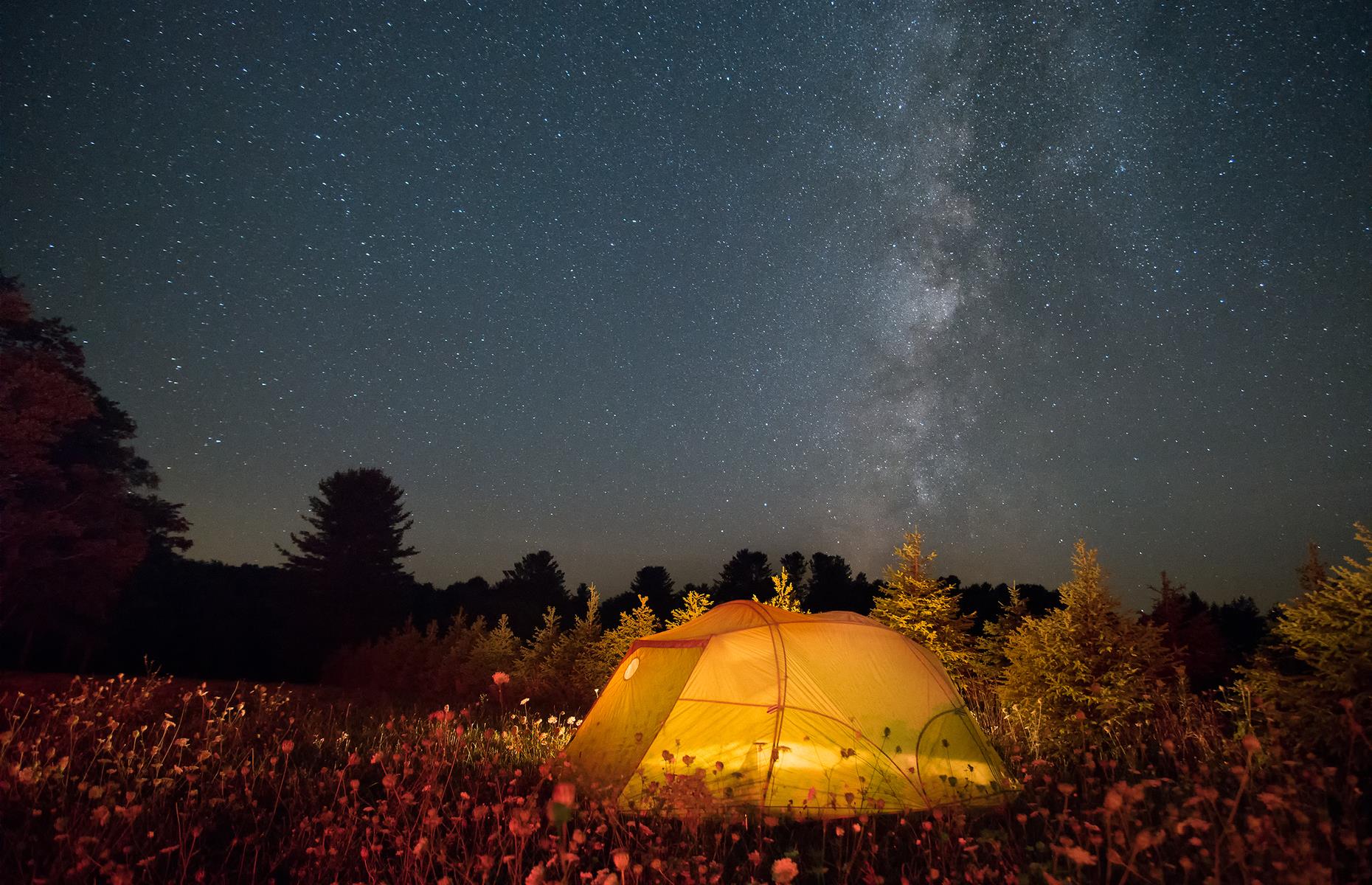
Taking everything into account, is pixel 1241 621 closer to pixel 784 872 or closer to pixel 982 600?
pixel 982 600

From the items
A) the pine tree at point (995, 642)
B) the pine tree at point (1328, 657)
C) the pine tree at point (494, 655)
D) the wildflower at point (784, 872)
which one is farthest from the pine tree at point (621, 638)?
Answer: the wildflower at point (784, 872)

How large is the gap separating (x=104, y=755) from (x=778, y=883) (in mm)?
6863

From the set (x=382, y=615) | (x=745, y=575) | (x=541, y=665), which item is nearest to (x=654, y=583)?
(x=745, y=575)

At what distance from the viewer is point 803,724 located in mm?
6316

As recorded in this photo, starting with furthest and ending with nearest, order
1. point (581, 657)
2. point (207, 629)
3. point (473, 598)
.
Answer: point (473, 598)
point (207, 629)
point (581, 657)

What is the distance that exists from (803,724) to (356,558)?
3721cm

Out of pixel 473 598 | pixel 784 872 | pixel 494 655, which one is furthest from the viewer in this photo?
pixel 473 598

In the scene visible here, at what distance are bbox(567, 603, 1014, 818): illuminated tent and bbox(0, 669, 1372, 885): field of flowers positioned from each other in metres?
0.39

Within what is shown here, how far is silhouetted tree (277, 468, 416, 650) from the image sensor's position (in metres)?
35.9

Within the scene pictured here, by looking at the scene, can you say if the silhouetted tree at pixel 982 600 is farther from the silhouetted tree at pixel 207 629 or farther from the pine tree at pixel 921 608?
the silhouetted tree at pixel 207 629

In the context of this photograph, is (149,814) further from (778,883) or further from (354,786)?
(778,883)

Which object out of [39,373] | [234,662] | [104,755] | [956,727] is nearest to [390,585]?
[234,662]

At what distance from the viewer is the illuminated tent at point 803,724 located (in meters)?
6.01

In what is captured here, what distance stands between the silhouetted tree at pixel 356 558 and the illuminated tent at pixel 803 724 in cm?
3281
